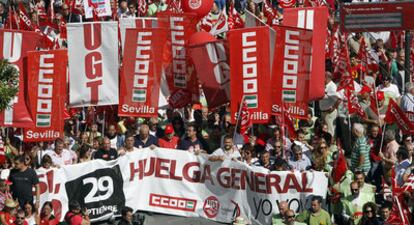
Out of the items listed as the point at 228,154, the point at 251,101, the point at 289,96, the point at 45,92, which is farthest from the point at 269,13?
the point at 228,154

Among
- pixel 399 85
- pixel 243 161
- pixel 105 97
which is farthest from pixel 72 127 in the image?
pixel 399 85

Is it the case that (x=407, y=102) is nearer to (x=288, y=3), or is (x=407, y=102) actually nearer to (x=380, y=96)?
(x=380, y=96)

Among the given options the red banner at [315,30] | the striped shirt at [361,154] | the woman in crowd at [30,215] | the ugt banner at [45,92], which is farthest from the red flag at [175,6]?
the woman in crowd at [30,215]

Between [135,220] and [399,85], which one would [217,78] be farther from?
[399,85]

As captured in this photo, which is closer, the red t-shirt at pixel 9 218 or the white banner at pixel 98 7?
the red t-shirt at pixel 9 218

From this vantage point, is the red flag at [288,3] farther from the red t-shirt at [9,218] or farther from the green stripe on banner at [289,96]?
the red t-shirt at [9,218]

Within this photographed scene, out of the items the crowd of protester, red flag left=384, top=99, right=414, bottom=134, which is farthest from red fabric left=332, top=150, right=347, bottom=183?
red flag left=384, top=99, right=414, bottom=134

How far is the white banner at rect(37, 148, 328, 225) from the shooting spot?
27.7m

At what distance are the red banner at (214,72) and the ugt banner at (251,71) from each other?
669mm

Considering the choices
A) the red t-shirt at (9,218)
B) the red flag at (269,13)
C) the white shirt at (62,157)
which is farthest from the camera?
the red flag at (269,13)

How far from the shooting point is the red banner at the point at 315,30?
96.5 ft

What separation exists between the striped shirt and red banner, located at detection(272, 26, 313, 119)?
91 cm

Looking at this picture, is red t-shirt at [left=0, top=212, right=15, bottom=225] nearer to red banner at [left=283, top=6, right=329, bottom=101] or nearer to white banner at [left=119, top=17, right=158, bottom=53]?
white banner at [left=119, top=17, right=158, bottom=53]

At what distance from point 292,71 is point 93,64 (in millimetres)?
3116
